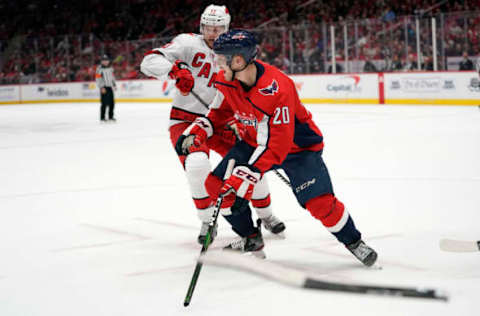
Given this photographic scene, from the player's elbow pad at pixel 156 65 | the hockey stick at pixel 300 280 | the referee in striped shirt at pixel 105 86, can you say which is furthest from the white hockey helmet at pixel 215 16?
the referee in striped shirt at pixel 105 86

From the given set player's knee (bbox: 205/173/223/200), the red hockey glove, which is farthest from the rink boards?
player's knee (bbox: 205/173/223/200)

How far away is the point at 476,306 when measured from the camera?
279 cm

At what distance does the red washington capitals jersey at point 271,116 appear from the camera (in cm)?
325

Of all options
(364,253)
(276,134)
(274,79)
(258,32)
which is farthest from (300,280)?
(258,32)

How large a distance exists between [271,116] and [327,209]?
21.5 inches

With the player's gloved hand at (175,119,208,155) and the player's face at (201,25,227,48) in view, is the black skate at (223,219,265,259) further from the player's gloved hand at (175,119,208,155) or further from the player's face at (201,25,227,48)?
the player's face at (201,25,227,48)

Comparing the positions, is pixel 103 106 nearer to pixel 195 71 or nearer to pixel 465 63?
pixel 465 63

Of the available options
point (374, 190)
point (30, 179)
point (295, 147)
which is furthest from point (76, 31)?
point (295, 147)

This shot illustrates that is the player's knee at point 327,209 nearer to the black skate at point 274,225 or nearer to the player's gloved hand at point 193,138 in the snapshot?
the player's gloved hand at point 193,138

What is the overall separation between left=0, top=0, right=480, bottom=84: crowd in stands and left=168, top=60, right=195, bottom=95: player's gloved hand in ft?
37.4

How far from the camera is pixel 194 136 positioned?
12.1 ft

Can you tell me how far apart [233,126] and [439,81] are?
37.5 ft

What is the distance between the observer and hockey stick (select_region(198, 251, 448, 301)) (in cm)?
234

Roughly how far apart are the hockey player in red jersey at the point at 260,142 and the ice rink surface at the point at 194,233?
26 cm
